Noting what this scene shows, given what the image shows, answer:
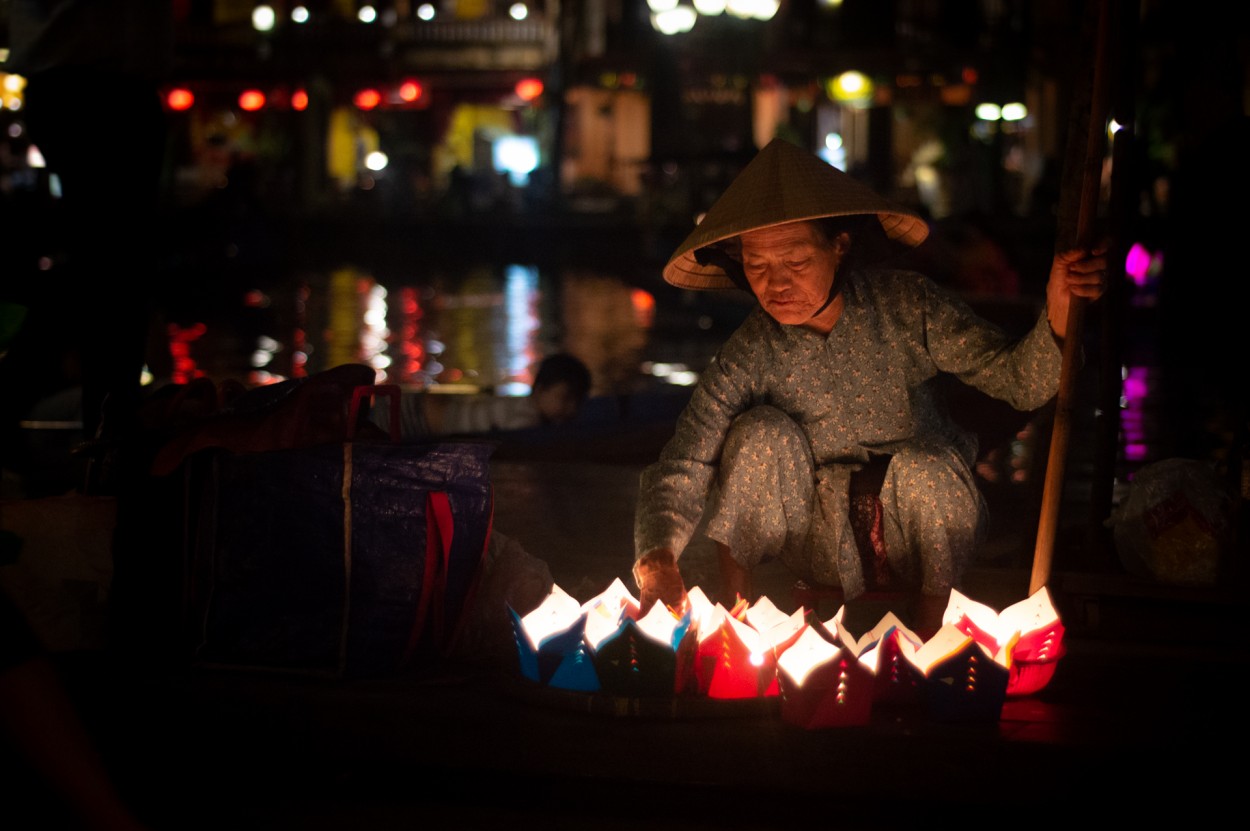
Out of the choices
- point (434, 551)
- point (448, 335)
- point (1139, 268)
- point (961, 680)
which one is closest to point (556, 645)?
point (434, 551)

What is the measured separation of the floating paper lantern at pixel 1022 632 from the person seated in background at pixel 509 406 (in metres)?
3.08

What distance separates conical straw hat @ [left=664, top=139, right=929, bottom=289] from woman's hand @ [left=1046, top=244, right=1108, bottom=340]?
34 cm

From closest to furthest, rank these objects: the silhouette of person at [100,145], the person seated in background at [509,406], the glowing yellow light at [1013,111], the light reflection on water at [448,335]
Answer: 1. the silhouette of person at [100,145]
2. the person seated in background at [509,406]
3. the light reflection on water at [448,335]
4. the glowing yellow light at [1013,111]

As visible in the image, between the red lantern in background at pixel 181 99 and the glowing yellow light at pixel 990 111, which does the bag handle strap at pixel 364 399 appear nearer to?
the glowing yellow light at pixel 990 111

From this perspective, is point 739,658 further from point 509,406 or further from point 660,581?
point 509,406

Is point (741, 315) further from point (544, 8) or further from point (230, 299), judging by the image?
point (544, 8)

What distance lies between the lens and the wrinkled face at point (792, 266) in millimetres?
3049

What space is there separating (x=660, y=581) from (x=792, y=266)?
730 mm

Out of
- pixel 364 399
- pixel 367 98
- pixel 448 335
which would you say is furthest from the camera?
pixel 367 98

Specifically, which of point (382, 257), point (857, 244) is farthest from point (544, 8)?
point (857, 244)

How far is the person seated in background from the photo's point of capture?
582cm

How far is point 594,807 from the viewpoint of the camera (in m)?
2.62

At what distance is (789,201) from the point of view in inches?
118

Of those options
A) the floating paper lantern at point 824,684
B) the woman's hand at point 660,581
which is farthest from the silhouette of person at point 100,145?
the floating paper lantern at point 824,684
